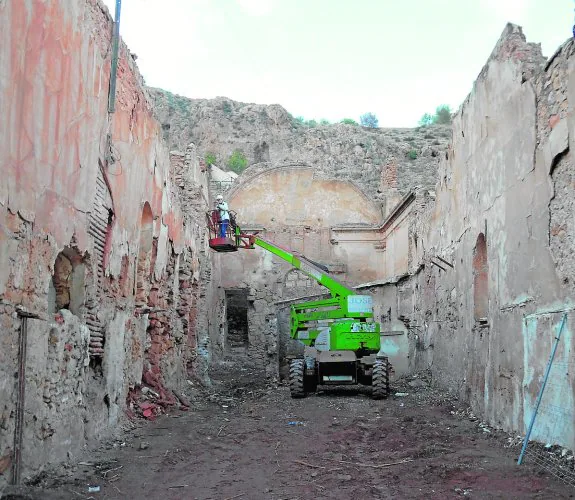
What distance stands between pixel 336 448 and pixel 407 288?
10616 mm

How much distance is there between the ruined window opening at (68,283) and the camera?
6.93 m

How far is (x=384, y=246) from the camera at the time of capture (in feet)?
84.5

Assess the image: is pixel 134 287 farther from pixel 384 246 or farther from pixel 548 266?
pixel 384 246

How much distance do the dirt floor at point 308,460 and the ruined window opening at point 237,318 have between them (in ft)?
48.4

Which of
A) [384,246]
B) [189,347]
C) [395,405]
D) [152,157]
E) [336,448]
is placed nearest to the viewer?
[336,448]

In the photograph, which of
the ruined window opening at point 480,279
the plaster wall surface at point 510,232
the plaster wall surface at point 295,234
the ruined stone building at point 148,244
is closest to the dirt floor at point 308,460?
the ruined stone building at point 148,244

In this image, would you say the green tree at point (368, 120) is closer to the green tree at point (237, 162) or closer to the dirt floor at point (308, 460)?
the green tree at point (237, 162)

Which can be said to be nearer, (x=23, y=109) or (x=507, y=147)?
(x=23, y=109)

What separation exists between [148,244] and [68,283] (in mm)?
3579

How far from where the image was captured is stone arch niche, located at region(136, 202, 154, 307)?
10117 millimetres

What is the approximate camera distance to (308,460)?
712cm

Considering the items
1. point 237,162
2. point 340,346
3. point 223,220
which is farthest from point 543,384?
point 237,162

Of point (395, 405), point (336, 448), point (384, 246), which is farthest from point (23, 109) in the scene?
point (384, 246)

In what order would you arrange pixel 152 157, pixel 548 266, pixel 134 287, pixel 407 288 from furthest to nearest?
→ pixel 407 288, pixel 152 157, pixel 134 287, pixel 548 266
